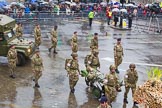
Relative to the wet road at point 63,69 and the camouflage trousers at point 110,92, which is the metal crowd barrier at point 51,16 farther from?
the camouflage trousers at point 110,92

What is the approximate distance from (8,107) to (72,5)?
93.1 feet

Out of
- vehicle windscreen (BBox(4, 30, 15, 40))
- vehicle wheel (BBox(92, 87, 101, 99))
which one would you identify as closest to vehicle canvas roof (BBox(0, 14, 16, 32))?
vehicle windscreen (BBox(4, 30, 15, 40))

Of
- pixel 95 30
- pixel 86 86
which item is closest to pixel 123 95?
pixel 86 86

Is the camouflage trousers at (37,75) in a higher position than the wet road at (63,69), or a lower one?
higher

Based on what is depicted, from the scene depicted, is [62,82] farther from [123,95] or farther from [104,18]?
[104,18]

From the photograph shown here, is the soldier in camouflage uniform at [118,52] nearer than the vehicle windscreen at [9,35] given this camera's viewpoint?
Yes

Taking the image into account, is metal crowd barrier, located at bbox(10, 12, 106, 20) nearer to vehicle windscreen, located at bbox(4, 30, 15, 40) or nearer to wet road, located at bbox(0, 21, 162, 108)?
wet road, located at bbox(0, 21, 162, 108)

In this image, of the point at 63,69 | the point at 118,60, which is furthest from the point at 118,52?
the point at 63,69

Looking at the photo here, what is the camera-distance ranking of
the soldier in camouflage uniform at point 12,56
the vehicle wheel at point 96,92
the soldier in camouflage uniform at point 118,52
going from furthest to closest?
the soldier in camouflage uniform at point 118,52 < the soldier in camouflage uniform at point 12,56 < the vehicle wheel at point 96,92

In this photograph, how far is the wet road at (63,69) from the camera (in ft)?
47.6

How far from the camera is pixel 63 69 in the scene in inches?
747

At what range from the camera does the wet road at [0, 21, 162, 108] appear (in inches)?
571

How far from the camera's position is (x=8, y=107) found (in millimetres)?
13617

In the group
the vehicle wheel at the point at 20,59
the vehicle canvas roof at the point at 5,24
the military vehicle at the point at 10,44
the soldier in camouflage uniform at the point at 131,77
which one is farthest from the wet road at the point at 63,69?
the vehicle canvas roof at the point at 5,24
